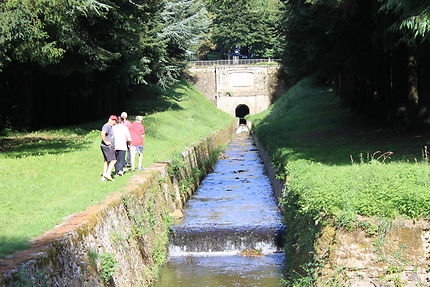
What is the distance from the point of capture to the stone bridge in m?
66.8

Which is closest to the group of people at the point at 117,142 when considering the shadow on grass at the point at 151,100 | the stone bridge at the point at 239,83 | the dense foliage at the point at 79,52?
the dense foliage at the point at 79,52

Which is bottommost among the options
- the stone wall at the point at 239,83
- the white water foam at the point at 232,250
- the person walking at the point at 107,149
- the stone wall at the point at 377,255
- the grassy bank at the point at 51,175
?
the white water foam at the point at 232,250

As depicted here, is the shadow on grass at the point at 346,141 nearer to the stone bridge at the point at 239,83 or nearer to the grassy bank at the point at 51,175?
the grassy bank at the point at 51,175

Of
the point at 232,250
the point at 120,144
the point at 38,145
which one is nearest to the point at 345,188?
the point at 232,250

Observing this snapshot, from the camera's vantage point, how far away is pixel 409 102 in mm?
19312

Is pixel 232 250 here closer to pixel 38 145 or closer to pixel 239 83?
pixel 38 145

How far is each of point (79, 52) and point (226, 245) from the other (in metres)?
10.1

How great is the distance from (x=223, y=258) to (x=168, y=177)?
4066 mm

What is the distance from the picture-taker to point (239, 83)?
67.7 metres

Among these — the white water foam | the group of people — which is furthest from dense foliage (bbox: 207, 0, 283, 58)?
the white water foam

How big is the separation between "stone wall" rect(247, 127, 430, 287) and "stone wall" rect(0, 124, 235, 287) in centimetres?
347

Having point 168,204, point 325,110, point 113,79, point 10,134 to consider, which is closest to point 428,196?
point 168,204

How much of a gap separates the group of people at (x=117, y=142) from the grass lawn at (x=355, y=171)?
4.30m

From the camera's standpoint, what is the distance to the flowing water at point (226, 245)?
1227 cm
